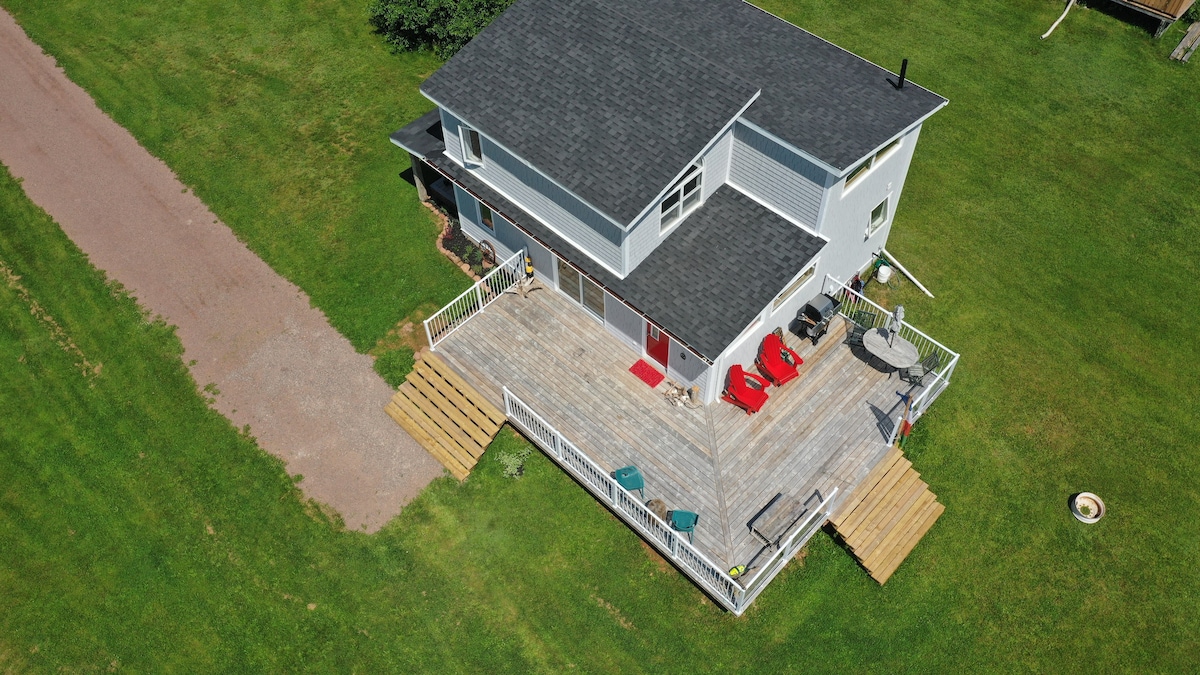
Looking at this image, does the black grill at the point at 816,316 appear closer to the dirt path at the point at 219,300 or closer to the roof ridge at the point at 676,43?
the roof ridge at the point at 676,43

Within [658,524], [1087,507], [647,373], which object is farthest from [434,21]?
[1087,507]

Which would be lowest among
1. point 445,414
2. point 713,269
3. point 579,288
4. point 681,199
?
point 445,414

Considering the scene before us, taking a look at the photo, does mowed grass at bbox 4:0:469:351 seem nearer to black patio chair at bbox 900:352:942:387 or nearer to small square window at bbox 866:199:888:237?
small square window at bbox 866:199:888:237

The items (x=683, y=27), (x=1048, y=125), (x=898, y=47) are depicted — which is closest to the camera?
(x=683, y=27)

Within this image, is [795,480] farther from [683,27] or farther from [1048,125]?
[1048,125]

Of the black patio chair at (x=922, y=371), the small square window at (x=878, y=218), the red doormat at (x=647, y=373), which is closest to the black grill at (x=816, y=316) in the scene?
the black patio chair at (x=922, y=371)

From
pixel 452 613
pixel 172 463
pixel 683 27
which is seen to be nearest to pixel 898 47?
pixel 683 27

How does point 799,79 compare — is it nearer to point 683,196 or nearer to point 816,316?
point 683,196

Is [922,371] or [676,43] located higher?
[676,43]
